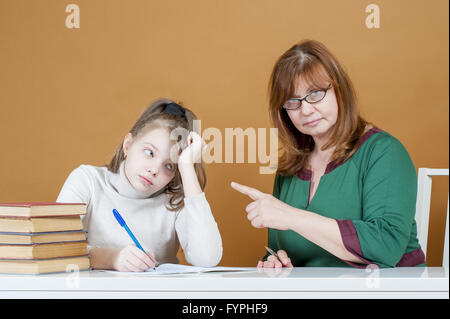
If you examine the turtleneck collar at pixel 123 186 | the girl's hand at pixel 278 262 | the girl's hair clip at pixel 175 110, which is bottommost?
the girl's hand at pixel 278 262

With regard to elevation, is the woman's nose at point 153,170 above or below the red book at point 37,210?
above

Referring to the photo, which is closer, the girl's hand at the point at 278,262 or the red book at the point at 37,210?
the red book at the point at 37,210

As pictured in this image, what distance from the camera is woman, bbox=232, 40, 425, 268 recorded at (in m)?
1.26

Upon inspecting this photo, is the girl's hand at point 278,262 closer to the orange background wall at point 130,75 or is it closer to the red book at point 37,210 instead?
the red book at point 37,210

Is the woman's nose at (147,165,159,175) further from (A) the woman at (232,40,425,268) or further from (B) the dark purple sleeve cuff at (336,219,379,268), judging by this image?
(B) the dark purple sleeve cuff at (336,219,379,268)

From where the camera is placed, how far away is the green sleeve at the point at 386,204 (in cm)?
127

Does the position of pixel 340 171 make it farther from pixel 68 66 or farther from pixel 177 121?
pixel 68 66

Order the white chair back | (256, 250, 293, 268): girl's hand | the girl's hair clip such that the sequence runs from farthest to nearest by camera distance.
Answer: the white chair back, the girl's hair clip, (256, 250, 293, 268): girl's hand

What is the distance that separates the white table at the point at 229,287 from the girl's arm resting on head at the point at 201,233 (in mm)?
403

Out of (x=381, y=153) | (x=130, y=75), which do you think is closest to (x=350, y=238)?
(x=381, y=153)

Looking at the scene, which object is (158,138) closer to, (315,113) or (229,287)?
(315,113)

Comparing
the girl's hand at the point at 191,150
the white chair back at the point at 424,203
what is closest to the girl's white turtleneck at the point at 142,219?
the girl's hand at the point at 191,150

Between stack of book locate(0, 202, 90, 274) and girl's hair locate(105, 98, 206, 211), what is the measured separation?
17.7 inches

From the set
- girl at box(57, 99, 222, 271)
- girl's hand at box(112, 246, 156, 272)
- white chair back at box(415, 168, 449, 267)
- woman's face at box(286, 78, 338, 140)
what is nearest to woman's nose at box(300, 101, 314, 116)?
woman's face at box(286, 78, 338, 140)
